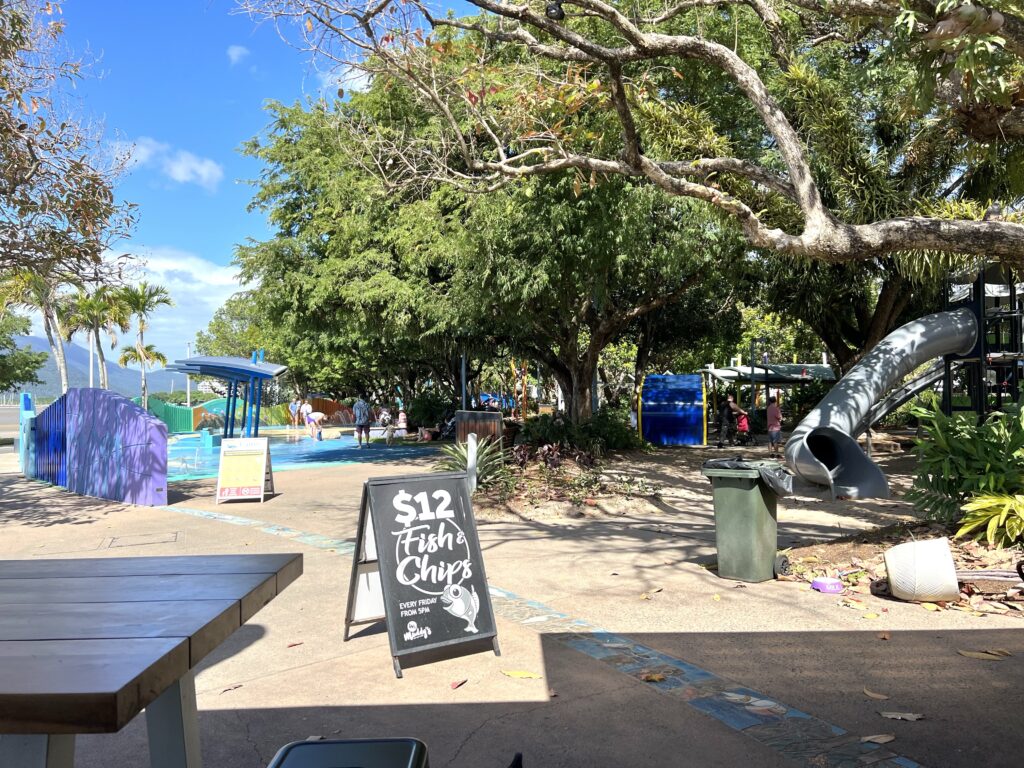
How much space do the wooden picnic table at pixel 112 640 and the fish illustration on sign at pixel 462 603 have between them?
1913mm

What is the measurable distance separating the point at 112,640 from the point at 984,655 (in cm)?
484

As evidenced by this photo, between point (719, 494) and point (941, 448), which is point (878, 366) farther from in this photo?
point (719, 494)

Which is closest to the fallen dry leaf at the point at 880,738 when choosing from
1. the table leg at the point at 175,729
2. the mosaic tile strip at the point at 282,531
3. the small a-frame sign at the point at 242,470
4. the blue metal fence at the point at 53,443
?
the table leg at the point at 175,729

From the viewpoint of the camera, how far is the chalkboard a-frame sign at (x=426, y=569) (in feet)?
15.9

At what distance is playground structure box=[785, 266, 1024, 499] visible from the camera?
30.7ft

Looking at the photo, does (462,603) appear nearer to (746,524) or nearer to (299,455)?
(746,524)

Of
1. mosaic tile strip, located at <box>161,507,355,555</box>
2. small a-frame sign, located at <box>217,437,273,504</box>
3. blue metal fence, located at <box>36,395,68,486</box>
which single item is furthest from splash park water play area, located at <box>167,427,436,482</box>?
mosaic tile strip, located at <box>161,507,355,555</box>

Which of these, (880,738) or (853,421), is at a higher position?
(853,421)

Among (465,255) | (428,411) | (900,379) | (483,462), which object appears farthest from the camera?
(428,411)

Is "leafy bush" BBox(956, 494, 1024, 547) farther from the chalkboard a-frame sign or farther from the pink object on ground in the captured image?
the chalkboard a-frame sign

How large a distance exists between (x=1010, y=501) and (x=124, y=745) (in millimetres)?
6730

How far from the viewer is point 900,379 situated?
11344mm

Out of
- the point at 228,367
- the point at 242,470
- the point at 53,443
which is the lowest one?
the point at 242,470

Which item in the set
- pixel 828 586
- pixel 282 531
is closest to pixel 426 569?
pixel 828 586
